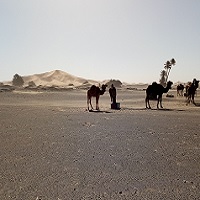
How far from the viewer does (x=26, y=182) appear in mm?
6133

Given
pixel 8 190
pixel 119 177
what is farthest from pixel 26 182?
pixel 119 177

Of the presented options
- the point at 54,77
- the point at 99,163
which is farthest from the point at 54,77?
the point at 99,163

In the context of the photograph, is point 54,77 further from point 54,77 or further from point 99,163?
point 99,163

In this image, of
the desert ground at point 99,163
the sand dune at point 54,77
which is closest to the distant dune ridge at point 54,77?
the sand dune at point 54,77

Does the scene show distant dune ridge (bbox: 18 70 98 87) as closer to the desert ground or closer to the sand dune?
the sand dune

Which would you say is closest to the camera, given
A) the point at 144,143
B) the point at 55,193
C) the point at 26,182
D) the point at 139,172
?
the point at 55,193

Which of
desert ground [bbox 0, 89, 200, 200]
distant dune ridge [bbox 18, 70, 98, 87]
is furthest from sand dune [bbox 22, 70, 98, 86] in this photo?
desert ground [bbox 0, 89, 200, 200]

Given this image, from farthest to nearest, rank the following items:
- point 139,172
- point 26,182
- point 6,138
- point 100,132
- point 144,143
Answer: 1. point 100,132
2. point 6,138
3. point 144,143
4. point 139,172
5. point 26,182

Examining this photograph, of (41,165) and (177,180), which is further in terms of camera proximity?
(41,165)

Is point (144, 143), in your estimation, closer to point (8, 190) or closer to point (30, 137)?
point (30, 137)

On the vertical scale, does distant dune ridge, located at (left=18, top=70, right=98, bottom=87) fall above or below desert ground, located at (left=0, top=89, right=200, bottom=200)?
above

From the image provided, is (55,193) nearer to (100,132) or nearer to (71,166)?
(71,166)

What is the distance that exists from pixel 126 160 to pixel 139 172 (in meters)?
0.92

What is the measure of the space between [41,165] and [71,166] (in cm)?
73
